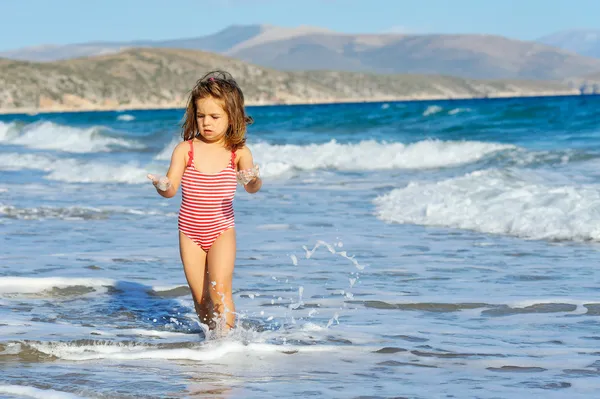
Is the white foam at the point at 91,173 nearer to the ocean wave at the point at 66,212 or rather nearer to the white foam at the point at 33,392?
the ocean wave at the point at 66,212

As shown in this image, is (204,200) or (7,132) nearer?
(204,200)

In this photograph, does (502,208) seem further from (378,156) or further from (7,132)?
(7,132)

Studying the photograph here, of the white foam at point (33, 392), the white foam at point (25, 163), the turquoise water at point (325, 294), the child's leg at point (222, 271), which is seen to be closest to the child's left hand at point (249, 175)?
the child's leg at point (222, 271)

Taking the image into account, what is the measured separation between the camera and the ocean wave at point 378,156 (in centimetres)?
2503

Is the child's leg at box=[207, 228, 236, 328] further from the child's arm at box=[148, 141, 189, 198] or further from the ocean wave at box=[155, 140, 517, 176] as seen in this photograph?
the ocean wave at box=[155, 140, 517, 176]

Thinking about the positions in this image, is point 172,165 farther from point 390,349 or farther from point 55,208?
point 55,208

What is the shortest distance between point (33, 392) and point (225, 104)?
1935 mm

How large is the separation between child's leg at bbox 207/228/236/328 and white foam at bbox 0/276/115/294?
82.8 inches

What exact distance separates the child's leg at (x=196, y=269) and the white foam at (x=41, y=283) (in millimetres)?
1972

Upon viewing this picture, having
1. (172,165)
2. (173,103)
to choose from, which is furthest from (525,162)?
(173,103)

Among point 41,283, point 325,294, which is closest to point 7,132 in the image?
point 41,283

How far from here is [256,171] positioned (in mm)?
5723

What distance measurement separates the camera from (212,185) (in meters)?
5.79

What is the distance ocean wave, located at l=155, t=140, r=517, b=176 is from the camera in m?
25.0
